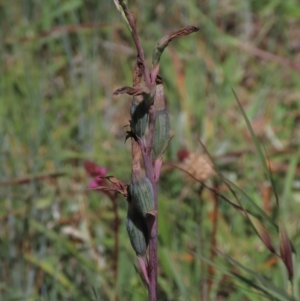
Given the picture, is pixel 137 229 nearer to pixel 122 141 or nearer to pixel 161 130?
pixel 161 130

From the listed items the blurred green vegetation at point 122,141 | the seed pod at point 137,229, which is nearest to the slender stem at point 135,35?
the seed pod at point 137,229

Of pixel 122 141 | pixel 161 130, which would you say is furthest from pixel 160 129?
pixel 122 141

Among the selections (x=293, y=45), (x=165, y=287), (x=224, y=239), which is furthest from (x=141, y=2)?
(x=165, y=287)

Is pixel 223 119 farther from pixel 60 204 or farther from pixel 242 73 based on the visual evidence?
pixel 60 204

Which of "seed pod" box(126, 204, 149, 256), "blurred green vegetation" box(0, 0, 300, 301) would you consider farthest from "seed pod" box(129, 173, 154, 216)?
"blurred green vegetation" box(0, 0, 300, 301)

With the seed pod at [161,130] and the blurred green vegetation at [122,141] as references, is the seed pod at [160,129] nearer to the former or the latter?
the seed pod at [161,130]

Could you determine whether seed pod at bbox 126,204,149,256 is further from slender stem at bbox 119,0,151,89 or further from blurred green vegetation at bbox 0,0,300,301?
blurred green vegetation at bbox 0,0,300,301

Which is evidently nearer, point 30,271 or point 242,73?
point 30,271
